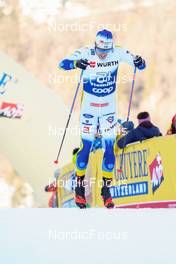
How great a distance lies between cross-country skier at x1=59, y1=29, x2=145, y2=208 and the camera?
197 inches

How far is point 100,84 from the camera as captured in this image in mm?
5043

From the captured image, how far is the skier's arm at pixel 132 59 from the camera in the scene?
5066 millimetres

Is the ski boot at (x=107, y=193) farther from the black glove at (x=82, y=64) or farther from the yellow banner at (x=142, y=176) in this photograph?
the black glove at (x=82, y=64)

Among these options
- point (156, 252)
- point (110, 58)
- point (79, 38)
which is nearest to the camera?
point (156, 252)

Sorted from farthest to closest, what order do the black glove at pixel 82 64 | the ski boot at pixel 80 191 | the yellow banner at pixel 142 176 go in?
1. the yellow banner at pixel 142 176
2. the ski boot at pixel 80 191
3. the black glove at pixel 82 64

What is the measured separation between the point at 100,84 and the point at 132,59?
275 mm

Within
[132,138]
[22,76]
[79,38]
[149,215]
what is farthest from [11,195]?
[149,215]

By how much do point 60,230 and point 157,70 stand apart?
1998 centimetres

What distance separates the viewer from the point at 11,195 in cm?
1991

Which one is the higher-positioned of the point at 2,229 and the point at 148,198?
the point at 148,198

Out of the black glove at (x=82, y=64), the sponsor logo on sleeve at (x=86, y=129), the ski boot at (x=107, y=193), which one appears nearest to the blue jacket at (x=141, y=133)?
the ski boot at (x=107, y=193)

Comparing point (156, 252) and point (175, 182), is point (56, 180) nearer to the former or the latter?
point (175, 182)

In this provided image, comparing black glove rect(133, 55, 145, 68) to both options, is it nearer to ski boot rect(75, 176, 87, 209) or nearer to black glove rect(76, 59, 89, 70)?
black glove rect(76, 59, 89, 70)

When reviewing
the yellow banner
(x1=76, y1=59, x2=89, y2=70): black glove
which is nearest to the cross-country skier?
(x1=76, y1=59, x2=89, y2=70): black glove
